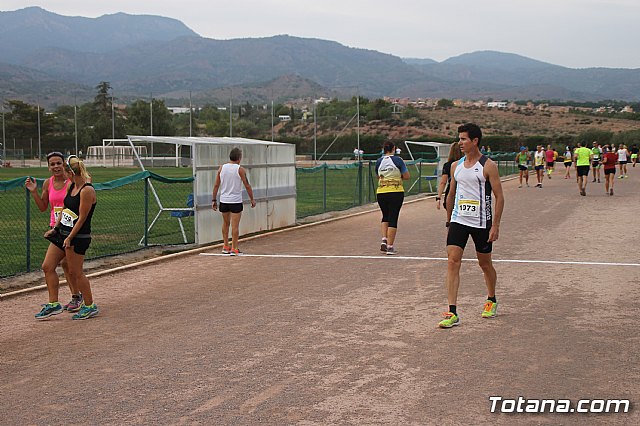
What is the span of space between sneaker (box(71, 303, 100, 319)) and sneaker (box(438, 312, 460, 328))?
361 centimetres

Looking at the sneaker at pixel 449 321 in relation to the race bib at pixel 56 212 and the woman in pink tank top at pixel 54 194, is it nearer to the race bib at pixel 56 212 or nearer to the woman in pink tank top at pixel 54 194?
the woman in pink tank top at pixel 54 194

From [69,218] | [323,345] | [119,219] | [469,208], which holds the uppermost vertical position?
[469,208]

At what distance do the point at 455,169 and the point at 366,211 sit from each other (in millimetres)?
14210

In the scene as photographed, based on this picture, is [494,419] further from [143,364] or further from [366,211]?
[366,211]

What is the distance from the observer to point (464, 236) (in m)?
8.85

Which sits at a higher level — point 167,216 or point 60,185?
point 60,185

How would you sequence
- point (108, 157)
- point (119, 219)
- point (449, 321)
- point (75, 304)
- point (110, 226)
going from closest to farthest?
1. point (449, 321)
2. point (75, 304)
3. point (110, 226)
4. point (119, 219)
5. point (108, 157)

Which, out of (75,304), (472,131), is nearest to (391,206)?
(472,131)

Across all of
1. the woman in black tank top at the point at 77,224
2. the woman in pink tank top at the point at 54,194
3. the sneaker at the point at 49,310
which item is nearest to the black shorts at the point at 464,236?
the woman in black tank top at the point at 77,224

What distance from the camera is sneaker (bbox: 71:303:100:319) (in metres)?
9.39

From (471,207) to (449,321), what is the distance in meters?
1.13

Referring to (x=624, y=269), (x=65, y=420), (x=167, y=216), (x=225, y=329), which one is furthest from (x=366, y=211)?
(x=65, y=420)

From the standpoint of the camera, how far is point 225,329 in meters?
8.81

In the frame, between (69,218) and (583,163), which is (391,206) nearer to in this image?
(69,218)
